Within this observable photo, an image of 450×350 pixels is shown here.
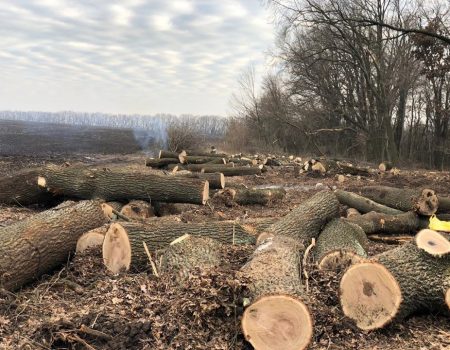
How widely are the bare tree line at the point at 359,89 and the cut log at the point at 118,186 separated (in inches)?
493

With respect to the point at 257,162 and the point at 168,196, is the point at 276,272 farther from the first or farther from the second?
the point at 257,162

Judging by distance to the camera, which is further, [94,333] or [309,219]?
[309,219]

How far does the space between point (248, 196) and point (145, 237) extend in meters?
5.50

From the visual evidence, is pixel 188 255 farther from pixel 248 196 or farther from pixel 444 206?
pixel 444 206

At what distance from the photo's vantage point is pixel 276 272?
374 cm

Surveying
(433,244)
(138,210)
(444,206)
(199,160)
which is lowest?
(138,210)

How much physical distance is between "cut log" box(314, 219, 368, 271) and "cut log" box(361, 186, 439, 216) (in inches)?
72.9

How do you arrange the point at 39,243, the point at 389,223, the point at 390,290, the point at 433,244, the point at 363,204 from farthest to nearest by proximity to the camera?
the point at 363,204, the point at 389,223, the point at 39,243, the point at 433,244, the point at 390,290

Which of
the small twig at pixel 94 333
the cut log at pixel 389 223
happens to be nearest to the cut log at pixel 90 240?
the small twig at pixel 94 333

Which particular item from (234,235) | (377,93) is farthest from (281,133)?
(234,235)

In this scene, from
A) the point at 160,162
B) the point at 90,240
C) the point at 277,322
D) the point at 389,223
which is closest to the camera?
the point at 277,322

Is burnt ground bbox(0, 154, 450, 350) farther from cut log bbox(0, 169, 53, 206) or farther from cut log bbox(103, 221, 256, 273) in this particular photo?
cut log bbox(0, 169, 53, 206)

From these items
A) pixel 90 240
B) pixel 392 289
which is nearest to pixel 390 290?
pixel 392 289

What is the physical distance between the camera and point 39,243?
15.1 ft
